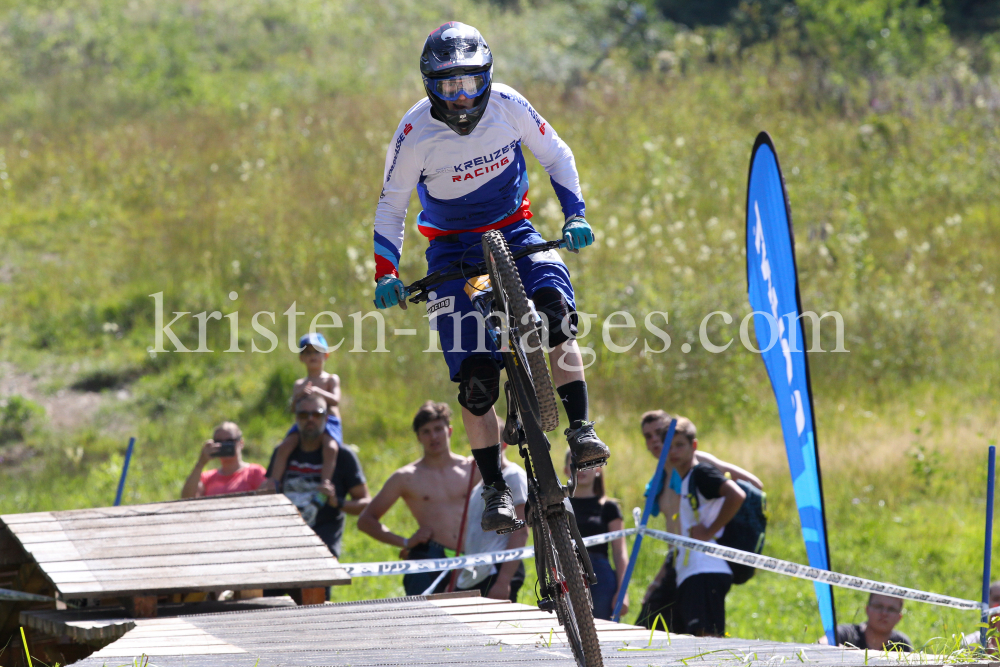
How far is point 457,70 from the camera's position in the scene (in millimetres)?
4293

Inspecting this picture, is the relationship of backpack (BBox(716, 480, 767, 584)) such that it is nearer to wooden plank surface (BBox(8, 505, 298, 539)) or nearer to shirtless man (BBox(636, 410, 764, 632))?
shirtless man (BBox(636, 410, 764, 632))

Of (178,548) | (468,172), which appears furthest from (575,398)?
(178,548)

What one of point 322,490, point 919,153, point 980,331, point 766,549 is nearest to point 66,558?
point 322,490

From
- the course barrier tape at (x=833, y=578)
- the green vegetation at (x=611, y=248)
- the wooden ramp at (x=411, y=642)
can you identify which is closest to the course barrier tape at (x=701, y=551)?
the course barrier tape at (x=833, y=578)

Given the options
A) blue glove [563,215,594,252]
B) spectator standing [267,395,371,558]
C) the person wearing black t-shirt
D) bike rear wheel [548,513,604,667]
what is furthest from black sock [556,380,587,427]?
spectator standing [267,395,371,558]

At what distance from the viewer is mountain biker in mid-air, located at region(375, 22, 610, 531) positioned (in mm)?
4371

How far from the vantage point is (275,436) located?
13023mm

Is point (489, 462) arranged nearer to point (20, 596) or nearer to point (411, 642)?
point (411, 642)

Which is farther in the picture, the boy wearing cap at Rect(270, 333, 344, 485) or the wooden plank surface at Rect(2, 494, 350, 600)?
the boy wearing cap at Rect(270, 333, 344, 485)

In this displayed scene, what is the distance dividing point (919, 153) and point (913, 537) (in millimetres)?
9851

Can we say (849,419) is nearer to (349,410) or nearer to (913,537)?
(913,537)

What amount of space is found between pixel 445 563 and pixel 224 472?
3113mm

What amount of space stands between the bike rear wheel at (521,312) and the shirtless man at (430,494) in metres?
3.22

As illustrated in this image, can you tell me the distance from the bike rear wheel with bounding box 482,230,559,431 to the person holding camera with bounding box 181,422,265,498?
15.9 feet
